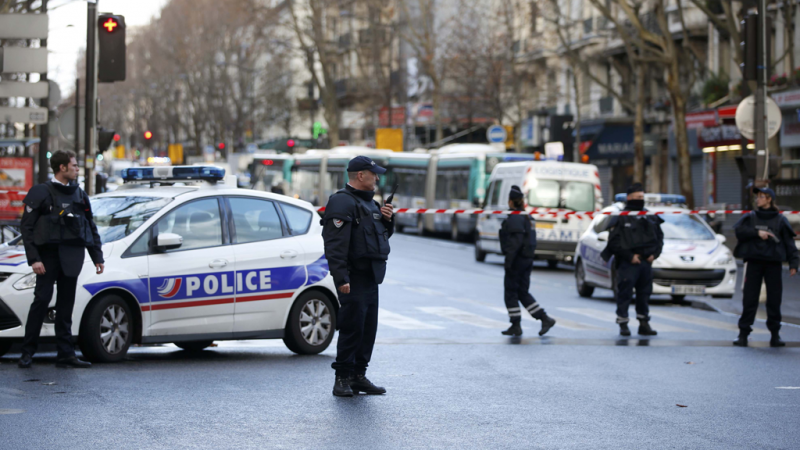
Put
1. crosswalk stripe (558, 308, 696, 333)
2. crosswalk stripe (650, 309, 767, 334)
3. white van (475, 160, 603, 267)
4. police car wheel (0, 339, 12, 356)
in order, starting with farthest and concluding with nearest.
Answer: white van (475, 160, 603, 267) < crosswalk stripe (650, 309, 767, 334) < crosswalk stripe (558, 308, 696, 333) < police car wheel (0, 339, 12, 356)

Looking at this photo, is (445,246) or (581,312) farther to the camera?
(445,246)

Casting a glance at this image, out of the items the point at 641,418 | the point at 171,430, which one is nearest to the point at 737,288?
the point at 641,418

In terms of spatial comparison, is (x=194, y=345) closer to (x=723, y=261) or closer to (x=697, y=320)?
(x=697, y=320)

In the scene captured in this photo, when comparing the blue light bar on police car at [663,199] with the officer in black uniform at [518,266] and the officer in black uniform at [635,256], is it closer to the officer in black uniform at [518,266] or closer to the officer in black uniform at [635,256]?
the officer in black uniform at [635,256]

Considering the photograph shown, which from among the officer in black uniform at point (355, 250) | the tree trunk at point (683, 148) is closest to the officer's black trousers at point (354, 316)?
the officer in black uniform at point (355, 250)

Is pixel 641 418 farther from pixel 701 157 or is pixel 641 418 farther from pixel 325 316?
pixel 701 157

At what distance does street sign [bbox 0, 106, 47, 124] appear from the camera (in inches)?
664

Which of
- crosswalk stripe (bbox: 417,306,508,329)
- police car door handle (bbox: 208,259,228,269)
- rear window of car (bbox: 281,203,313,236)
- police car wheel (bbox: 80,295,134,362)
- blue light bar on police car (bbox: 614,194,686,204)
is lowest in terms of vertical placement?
crosswalk stripe (bbox: 417,306,508,329)

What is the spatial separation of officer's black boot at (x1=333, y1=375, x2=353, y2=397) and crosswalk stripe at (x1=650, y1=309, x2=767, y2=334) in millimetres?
7898

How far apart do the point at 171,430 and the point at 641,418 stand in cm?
305

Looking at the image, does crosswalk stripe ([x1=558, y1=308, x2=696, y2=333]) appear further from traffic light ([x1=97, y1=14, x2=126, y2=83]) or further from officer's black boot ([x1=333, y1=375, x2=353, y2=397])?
traffic light ([x1=97, y1=14, x2=126, y2=83])

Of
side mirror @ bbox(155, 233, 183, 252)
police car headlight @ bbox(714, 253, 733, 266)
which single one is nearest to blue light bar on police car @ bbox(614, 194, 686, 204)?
police car headlight @ bbox(714, 253, 733, 266)

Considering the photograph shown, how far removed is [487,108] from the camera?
170 feet

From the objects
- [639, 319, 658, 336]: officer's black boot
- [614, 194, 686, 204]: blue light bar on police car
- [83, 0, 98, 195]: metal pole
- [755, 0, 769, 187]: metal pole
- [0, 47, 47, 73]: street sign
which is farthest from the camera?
[614, 194, 686, 204]: blue light bar on police car
